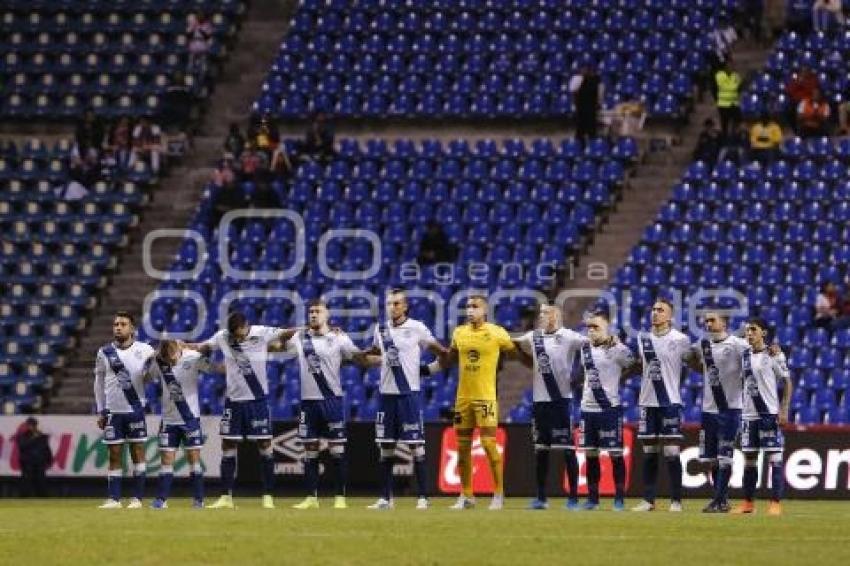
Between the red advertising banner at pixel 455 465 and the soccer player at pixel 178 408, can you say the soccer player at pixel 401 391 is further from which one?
the red advertising banner at pixel 455 465

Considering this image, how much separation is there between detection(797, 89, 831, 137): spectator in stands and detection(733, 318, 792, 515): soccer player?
1482 cm

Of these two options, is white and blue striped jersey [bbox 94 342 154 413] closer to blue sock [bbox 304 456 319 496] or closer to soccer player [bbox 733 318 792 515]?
blue sock [bbox 304 456 319 496]

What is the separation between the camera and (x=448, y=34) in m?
45.7

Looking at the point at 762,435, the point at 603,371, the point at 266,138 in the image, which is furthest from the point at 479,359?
the point at 266,138

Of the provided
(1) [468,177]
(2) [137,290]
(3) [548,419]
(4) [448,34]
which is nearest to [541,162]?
(1) [468,177]

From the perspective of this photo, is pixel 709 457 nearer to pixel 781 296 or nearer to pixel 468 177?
pixel 781 296

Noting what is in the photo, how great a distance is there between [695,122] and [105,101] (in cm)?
1241

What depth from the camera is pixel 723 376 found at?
27.2m

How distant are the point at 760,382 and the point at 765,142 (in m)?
14.6

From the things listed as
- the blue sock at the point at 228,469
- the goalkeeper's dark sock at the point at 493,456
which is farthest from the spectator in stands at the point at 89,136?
the goalkeeper's dark sock at the point at 493,456

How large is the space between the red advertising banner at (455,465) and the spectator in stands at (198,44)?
47.6 ft

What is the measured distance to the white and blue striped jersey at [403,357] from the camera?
27969 mm

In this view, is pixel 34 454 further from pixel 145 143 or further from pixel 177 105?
pixel 177 105

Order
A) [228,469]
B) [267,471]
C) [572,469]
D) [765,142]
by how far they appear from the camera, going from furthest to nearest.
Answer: [765,142], [267,471], [228,469], [572,469]
